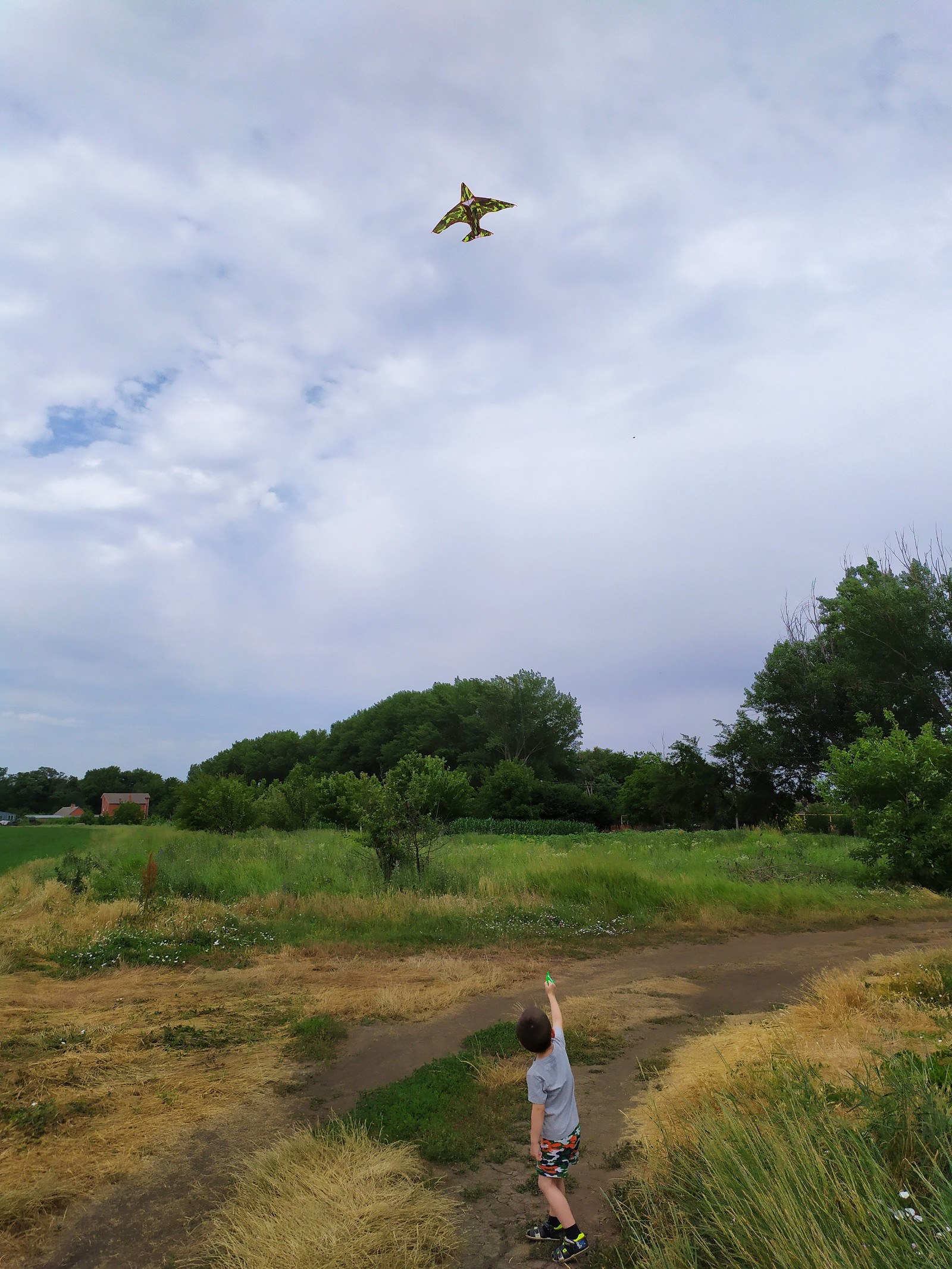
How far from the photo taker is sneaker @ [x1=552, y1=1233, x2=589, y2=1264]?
13.7 feet

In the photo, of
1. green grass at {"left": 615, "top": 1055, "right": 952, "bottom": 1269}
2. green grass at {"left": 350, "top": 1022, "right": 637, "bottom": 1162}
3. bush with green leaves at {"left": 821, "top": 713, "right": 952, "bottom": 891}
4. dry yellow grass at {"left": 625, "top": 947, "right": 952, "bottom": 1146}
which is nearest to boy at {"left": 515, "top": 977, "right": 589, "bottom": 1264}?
green grass at {"left": 615, "top": 1055, "right": 952, "bottom": 1269}

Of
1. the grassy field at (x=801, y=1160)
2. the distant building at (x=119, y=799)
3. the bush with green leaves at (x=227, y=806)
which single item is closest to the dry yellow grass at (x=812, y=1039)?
the grassy field at (x=801, y=1160)

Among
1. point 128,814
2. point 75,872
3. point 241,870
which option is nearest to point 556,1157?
point 241,870

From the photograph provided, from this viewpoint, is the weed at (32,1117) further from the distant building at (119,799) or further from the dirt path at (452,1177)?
the distant building at (119,799)

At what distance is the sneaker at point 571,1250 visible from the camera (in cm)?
417

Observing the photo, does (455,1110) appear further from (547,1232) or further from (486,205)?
(486,205)

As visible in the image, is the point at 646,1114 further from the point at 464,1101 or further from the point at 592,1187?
the point at 464,1101

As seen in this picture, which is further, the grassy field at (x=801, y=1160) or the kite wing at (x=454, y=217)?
the kite wing at (x=454, y=217)

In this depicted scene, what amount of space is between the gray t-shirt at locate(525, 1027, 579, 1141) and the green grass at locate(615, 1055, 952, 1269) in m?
0.51

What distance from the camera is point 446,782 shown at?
39.5 metres

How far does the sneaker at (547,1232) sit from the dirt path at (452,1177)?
0.19 ft

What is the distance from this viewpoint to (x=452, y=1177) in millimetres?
5254

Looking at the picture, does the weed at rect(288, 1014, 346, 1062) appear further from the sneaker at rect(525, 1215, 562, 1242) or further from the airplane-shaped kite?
the airplane-shaped kite

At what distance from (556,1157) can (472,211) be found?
44.2 ft
